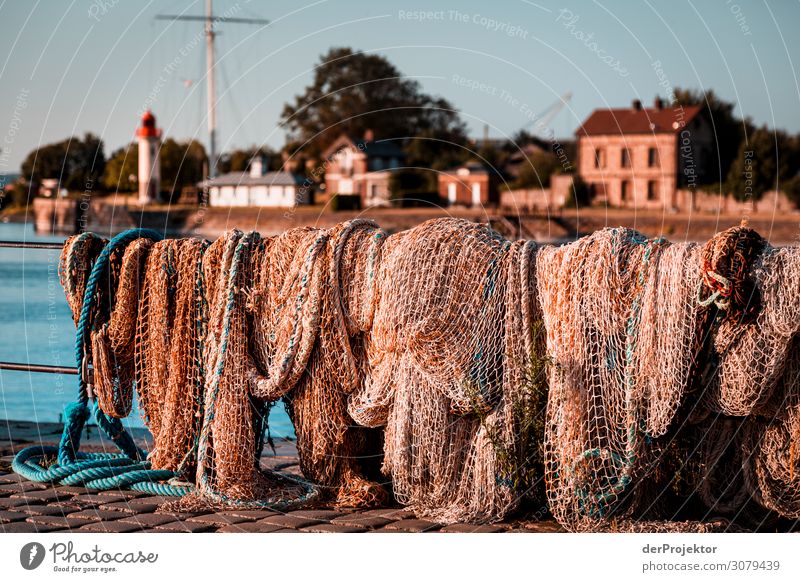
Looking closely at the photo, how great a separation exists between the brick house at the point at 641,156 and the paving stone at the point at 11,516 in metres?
63.2

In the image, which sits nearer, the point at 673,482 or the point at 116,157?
the point at 673,482

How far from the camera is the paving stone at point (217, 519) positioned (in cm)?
602

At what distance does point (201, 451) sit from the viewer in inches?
257

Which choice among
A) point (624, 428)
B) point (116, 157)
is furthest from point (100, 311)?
point (116, 157)

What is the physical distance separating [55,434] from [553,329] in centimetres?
431

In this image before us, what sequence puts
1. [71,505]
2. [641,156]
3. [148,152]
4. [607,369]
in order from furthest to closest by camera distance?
1. [148,152]
2. [641,156]
3. [71,505]
4. [607,369]

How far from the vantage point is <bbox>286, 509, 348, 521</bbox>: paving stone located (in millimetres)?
6188

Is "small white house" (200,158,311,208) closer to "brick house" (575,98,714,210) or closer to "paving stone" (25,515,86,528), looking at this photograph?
"brick house" (575,98,714,210)

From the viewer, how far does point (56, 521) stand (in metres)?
6.00

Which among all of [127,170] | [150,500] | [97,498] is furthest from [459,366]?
[127,170]

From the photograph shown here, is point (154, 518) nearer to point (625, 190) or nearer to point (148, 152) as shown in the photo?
point (625, 190)

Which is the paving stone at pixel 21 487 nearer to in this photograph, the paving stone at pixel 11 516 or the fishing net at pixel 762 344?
the paving stone at pixel 11 516

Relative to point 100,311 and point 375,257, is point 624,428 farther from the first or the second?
point 100,311

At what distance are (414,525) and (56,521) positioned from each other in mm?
1879
